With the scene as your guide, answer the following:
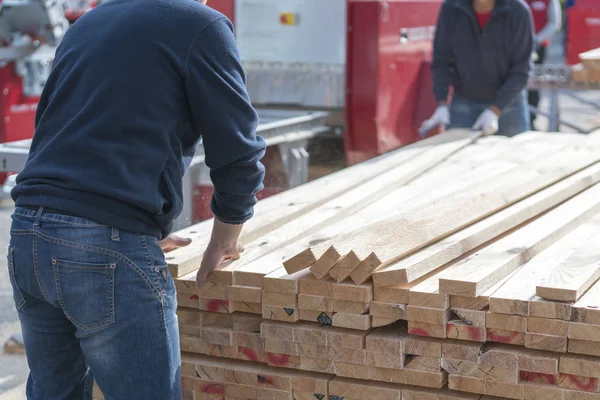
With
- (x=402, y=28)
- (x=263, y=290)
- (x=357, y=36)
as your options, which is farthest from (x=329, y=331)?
(x=402, y=28)

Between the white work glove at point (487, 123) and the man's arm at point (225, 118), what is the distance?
3971 millimetres

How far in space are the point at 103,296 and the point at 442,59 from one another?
16.2 feet

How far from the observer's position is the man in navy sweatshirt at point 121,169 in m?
2.26

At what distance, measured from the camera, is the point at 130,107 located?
2.28 m

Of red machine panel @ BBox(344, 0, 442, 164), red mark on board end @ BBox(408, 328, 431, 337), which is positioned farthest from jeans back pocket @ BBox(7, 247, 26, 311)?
red machine panel @ BBox(344, 0, 442, 164)

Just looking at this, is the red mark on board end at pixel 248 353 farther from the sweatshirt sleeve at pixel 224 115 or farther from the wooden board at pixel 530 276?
the wooden board at pixel 530 276

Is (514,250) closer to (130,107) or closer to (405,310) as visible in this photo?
(405,310)

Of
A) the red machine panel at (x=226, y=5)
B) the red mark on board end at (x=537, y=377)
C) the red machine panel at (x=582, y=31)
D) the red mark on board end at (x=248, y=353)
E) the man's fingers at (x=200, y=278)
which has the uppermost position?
the red machine panel at (x=226, y=5)

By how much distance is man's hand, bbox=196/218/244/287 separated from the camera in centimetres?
271

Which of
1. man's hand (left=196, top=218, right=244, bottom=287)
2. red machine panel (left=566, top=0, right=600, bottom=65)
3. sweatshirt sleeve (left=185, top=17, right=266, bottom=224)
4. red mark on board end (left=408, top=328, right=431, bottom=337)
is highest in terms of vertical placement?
sweatshirt sleeve (left=185, top=17, right=266, bottom=224)

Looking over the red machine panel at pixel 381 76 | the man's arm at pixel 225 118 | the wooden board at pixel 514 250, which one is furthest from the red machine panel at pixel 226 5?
the man's arm at pixel 225 118

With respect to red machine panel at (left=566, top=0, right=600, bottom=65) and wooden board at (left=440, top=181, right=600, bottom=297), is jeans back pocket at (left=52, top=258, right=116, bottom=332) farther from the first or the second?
red machine panel at (left=566, top=0, right=600, bottom=65)

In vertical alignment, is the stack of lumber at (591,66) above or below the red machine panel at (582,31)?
→ above

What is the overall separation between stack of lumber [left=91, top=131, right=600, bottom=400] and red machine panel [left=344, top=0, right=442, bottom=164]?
3794mm
